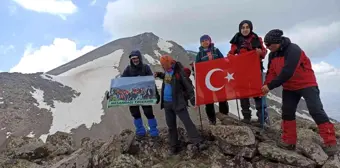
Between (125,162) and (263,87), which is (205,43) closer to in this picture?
(263,87)

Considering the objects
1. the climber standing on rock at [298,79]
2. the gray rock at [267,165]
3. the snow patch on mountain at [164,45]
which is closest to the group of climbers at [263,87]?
the climber standing on rock at [298,79]

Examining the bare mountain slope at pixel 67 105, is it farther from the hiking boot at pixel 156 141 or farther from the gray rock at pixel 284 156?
the gray rock at pixel 284 156

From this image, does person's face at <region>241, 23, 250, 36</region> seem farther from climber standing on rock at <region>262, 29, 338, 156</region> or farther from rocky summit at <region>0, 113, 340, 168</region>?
rocky summit at <region>0, 113, 340, 168</region>

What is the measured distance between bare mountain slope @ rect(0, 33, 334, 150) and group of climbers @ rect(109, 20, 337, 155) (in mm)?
30992

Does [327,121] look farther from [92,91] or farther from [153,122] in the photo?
[92,91]

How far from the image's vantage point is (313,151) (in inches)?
289

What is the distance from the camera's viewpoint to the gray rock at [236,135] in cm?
794

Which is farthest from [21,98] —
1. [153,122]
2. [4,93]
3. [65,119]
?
[153,122]

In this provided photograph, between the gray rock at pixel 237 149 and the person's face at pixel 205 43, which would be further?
the person's face at pixel 205 43

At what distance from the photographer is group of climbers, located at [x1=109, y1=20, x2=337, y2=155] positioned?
7.03 metres

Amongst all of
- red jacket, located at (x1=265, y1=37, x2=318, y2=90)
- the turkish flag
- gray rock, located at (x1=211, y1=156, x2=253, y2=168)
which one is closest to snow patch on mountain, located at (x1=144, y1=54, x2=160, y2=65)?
the turkish flag

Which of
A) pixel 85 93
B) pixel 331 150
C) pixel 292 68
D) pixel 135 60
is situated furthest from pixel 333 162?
pixel 85 93

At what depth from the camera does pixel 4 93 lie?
63.8 m

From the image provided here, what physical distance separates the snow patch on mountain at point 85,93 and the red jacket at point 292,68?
1958 inches
